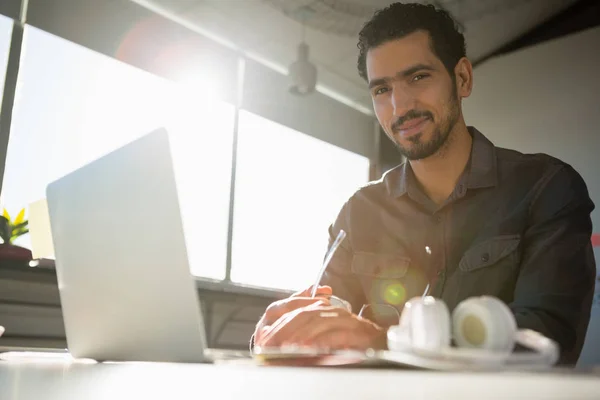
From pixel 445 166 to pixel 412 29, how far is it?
0.44 meters

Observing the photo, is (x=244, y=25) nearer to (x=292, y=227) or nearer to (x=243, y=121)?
(x=243, y=121)

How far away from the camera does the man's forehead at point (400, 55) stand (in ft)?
5.16

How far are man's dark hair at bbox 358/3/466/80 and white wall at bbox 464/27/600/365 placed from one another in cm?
226

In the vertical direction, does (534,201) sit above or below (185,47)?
below

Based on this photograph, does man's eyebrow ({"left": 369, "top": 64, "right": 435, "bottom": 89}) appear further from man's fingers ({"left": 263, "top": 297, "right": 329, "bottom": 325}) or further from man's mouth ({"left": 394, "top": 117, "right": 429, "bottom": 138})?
man's fingers ({"left": 263, "top": 297, "right": 329, "bottom": 325})

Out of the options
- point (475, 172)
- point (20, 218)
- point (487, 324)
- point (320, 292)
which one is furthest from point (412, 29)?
point (20, 218)

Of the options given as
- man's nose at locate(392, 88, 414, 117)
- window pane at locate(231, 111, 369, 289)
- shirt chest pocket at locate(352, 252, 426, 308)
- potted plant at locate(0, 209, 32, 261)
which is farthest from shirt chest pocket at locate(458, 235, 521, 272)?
window pane at locate(231, 111, 369, 289)

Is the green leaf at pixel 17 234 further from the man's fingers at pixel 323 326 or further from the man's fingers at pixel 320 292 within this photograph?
the man's fingers at pixel 323 326

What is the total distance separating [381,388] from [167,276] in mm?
305

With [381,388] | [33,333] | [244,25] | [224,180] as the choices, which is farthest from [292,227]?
[381,388]

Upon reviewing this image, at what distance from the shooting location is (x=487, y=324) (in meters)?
0.42

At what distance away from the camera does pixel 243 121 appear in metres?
3.87

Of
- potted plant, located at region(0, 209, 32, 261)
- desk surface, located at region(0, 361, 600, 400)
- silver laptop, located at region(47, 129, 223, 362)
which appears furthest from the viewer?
potted plant, located at region(0, 209, 32, 261)

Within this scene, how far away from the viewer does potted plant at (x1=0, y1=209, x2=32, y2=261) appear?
2.37m
